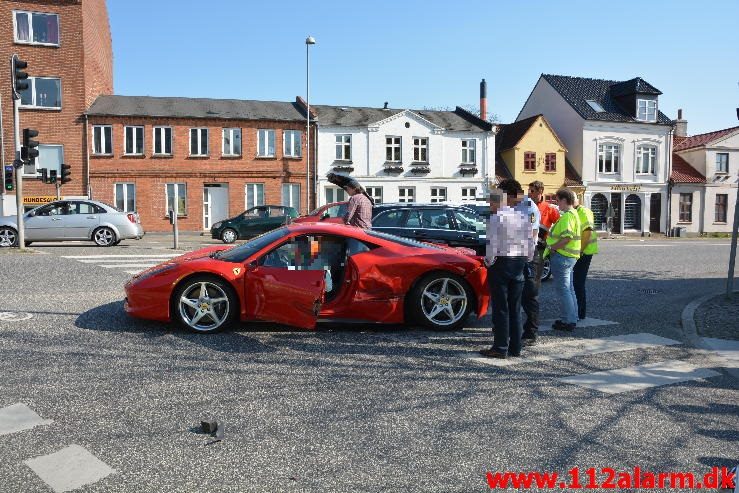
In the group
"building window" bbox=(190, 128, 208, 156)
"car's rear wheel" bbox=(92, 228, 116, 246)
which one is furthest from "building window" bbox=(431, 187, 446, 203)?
"car's rear wheel" bbox=(92, 228, 116, 246)

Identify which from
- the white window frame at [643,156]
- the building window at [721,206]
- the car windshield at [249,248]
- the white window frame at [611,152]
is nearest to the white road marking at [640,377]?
the car windshield at [249,248]

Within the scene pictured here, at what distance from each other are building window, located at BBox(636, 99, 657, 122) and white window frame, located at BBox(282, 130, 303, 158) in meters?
24.6

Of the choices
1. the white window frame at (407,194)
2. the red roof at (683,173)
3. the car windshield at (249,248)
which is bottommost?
the car windshield at (249,248)

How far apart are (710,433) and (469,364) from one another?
7.10ft

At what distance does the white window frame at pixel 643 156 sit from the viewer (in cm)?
4431

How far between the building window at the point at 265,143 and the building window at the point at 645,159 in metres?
26.0

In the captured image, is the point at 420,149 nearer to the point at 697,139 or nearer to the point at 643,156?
the point at 643,156

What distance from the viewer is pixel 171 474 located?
3.45 meters

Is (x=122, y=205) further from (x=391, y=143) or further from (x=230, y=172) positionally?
(x=391, y=143)

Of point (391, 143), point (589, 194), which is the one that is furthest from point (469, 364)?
point (589, 194)

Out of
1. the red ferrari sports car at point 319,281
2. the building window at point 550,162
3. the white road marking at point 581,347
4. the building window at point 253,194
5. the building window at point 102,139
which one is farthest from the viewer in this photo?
the building window at point 550,162

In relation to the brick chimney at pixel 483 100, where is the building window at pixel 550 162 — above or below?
below

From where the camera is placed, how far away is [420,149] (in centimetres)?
4000

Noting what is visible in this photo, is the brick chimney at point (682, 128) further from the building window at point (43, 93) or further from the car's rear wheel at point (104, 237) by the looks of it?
the car's rear wheel at point (104, 237)
